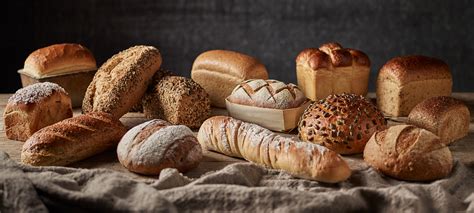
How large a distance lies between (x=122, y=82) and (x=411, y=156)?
5.06 feet

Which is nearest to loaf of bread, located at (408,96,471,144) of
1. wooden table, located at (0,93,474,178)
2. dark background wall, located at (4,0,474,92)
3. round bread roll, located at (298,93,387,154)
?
wooden table, located at (0,93,474,178)

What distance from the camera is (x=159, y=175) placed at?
3125mm

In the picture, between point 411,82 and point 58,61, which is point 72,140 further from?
point 411,82

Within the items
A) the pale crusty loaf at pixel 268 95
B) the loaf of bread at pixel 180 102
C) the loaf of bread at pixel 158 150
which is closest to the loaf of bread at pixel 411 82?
the pale crusty loaf at pixel 268 95

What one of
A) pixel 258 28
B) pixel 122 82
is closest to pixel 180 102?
pixel 122 82

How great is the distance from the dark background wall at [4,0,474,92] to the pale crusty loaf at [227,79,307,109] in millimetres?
2020

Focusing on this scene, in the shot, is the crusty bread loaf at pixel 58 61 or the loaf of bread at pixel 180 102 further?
the crusty bread loaf at pixel 58 61

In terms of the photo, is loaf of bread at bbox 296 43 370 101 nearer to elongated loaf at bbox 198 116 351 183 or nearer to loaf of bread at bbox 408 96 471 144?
loaf of bread at bbox 408 96 471 144

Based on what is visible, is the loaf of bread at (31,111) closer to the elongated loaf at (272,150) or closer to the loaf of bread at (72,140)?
the loaf of bread at (72,140)

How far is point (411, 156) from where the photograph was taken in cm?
303

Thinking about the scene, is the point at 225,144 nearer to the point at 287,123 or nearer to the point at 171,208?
the point at 287,123

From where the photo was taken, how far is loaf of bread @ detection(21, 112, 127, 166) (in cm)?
325

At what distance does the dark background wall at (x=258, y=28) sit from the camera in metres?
5.68

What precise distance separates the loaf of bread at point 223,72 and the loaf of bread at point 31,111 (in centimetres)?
92
